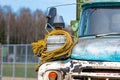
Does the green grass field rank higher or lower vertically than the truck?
lower

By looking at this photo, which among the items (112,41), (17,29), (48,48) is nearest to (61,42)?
(48,48)

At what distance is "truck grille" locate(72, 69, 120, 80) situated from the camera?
668 cm

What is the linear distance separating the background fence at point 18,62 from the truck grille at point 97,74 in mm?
19131

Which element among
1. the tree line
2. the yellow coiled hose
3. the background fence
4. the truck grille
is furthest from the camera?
the tree line

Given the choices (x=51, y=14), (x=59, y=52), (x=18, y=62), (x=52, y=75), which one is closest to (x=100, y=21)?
(x=51, y=14)

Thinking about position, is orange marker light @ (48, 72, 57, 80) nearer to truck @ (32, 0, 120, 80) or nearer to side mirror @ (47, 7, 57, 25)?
truck @ (32, 0, 120, 80)

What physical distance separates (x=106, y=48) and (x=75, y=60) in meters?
0.50

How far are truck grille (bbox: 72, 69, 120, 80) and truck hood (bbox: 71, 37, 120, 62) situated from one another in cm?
17

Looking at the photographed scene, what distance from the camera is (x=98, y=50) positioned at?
6875mm

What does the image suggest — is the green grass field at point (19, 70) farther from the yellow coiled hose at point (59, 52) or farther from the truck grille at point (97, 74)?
the truck grille at point (97, 74)

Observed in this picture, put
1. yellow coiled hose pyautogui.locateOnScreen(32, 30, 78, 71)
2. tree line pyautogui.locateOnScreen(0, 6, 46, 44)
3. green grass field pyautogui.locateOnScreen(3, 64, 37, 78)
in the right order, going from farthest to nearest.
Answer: tree line pyautogui.locateOnScreen(0, 6, 46, 44) → green grass field pyautogui.locateOnScreen(3, 64, 37, 78) → yellow coiled hose pyautogui.locateOnScreen(32, 30, 78, 71)

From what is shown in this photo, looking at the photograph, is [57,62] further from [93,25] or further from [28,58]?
[28,58]

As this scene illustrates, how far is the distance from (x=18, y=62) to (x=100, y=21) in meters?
19.5

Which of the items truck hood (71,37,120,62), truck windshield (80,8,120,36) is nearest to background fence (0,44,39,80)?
truck windshield (80,8,120,36)
